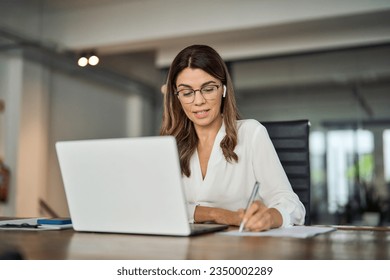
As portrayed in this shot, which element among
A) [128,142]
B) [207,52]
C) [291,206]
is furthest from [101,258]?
[207,52]

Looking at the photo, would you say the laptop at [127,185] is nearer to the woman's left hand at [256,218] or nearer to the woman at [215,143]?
the woman's left hand at [256,218]

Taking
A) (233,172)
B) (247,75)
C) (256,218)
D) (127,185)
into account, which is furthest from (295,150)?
(247,75)

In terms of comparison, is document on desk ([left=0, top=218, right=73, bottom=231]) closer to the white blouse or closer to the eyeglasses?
the white blouse

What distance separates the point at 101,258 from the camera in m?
0.76

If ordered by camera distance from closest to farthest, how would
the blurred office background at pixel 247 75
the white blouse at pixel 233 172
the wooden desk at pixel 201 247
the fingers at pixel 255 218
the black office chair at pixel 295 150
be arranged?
the wooden desk at pixel 201 247
the fingers at pixel 255 218
the white blouse at pixel 233 172
the black office chair at pixel 295 150
the blurred office background at pixel 247 75

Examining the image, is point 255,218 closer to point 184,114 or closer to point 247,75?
point 184,114

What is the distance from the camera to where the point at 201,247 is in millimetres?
818

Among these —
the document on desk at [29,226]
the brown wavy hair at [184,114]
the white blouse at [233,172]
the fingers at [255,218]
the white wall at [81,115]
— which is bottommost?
the document on desk at [29,226]

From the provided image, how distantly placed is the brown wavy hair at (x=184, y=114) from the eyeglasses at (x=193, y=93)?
49mm

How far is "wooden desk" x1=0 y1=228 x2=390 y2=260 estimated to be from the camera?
0.75 meters

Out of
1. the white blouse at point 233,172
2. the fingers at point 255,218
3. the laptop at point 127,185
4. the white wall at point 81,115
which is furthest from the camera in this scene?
the white wall at point 81,115

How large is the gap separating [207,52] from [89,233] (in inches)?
31.5

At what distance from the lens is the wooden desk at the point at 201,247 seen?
75 centimetres

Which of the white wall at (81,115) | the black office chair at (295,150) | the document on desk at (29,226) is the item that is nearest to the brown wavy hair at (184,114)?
the black office chair at (295,150)
